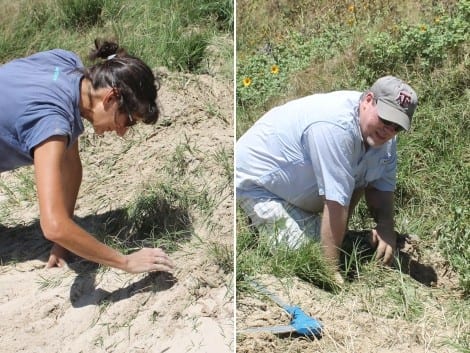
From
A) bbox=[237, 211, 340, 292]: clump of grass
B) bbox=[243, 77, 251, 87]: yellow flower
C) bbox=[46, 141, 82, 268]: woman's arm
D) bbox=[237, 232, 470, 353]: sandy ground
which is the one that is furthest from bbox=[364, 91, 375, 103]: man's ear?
bbox=[243, 77, 251, 87]: yellow flower

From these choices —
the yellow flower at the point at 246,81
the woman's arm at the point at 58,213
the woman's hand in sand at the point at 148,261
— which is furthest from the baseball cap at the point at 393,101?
the yellow flower at the point at 246,81

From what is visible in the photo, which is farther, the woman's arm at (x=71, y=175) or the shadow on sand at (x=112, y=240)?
the woman's arm at (x=71, y=175)

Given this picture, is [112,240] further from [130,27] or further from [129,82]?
[130,27]

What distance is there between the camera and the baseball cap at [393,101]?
130 inches

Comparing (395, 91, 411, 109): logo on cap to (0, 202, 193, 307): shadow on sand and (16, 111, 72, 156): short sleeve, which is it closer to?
(0, 202, 193, 307): shadow on sand

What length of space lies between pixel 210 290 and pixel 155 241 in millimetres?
439

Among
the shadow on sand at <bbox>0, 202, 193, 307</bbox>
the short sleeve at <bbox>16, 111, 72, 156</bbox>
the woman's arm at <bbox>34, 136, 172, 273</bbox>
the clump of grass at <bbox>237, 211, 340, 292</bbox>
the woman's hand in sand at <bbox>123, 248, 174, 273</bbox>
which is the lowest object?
the shadow on sand at <bbox>0, 202, 193, 307</bbox>

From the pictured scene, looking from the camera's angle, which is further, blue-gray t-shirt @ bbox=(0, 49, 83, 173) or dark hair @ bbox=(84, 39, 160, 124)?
dark hair @ bbox=(84, 39, 160, 124)

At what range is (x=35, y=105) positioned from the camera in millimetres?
3117

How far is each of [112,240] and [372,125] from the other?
1300mm

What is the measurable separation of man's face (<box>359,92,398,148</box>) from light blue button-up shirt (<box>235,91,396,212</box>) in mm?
31

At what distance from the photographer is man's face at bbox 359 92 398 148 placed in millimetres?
3336

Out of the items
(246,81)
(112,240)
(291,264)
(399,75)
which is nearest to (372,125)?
(291,264)

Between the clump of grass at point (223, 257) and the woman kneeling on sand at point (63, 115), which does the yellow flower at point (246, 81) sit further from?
the clump of grass at point (223, 257)
